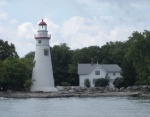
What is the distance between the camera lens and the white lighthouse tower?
262ft

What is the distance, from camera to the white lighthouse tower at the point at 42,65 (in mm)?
80000

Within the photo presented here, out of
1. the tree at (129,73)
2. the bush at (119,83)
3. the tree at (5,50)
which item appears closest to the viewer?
the tree at (129,73)

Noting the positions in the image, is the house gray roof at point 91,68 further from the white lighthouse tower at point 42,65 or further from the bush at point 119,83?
the white lighthouse tower at point 42,65

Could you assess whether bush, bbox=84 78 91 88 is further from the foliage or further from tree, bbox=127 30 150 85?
the foliage

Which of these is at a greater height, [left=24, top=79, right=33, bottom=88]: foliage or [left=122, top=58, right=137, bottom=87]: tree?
[left=122, top=58, right=137, bottom=87]: tree

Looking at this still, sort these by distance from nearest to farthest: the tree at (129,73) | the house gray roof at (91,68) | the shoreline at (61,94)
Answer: the shoreline at (61,94) < the tree at (129,73) < the house gray roof at (91,68)

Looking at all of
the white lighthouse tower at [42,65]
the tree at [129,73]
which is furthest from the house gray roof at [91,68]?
the white lighthouse tower at [42,65]

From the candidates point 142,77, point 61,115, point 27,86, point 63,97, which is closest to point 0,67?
point 27,86

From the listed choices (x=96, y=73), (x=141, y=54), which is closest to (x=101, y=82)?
(x=96, y=73)

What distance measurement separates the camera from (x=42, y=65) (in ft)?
262

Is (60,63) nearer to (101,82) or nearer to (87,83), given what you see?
(87,83)

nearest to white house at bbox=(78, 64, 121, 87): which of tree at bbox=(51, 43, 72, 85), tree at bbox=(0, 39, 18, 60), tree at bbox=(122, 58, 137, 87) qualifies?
tree at bbox=(51, 43, 72, 85)

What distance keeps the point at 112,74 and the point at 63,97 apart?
27.5 metres

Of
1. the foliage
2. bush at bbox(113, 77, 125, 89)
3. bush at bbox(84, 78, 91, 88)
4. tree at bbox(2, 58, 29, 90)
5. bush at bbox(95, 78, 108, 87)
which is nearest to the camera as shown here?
the foliage
